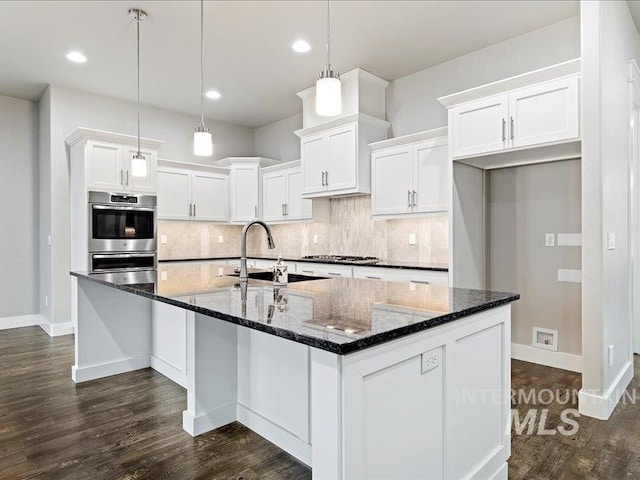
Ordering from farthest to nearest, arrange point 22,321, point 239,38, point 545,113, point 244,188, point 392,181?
point 244,188
point 22,321
point 392,181
point 239,38
point 545,113

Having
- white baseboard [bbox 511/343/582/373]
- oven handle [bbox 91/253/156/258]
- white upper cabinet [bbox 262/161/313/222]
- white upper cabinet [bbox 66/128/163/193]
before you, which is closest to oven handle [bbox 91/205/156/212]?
white upper cabinet [bbox 66/128/163/193]

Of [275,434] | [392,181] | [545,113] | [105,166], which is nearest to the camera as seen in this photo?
[275,434]

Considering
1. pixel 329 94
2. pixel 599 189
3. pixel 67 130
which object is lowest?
pixel 599 189

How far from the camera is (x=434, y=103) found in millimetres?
4309

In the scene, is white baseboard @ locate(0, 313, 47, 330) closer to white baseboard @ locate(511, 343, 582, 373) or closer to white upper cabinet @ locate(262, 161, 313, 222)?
white upper cabinet @ locate(262, 161, 313, 222)

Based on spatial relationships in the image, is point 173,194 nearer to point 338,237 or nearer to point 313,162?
point 313,162

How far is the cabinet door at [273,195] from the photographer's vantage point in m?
5.66

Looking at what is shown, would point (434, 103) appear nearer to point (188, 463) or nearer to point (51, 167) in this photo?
point (188, 463)

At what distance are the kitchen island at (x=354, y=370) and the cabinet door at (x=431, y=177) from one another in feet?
5.95

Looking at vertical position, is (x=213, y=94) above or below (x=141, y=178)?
above

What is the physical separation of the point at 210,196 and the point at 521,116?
417cm

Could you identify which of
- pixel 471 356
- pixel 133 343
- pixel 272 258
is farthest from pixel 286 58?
pixel 471 356

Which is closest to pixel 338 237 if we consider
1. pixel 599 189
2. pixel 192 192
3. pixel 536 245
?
pixel 192 192

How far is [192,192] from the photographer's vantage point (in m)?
5.66
